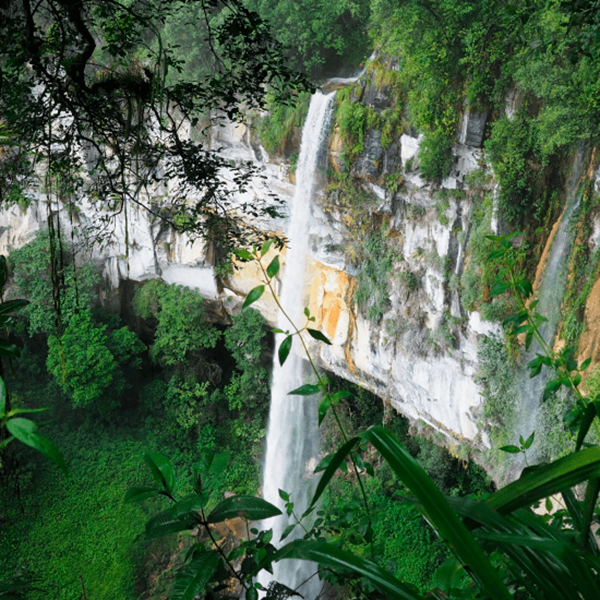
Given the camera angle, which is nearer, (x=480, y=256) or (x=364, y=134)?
(x=480, y=256)

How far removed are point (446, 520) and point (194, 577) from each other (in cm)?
23

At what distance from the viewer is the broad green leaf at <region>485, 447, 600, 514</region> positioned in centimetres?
34

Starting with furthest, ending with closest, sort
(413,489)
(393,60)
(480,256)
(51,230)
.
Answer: (393,60) → (480,256) → (51,230) → (413,489)

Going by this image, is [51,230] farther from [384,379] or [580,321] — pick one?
[384,379]

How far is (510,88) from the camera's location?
3834 mm

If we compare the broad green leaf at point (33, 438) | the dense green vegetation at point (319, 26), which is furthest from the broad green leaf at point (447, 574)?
the dense green vegetation at point (319, 26)

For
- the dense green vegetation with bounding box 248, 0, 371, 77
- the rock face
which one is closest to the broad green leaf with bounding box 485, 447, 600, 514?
the rock face

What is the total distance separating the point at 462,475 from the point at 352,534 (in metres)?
4.97

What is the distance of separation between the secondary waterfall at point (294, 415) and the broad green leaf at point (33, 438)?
5.28 m

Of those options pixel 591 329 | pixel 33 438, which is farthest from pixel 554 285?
pixel 33 438

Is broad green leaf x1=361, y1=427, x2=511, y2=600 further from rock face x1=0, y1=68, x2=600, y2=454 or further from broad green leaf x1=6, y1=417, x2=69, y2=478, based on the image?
rock face x1=0, y1=68, x2=600, y2=454

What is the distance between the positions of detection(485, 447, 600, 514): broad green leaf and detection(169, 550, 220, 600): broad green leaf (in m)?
0.25

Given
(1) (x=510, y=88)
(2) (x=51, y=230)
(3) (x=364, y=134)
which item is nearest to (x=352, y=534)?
(2) (x=51, y=230)

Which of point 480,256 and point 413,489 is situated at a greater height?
point 413,489
